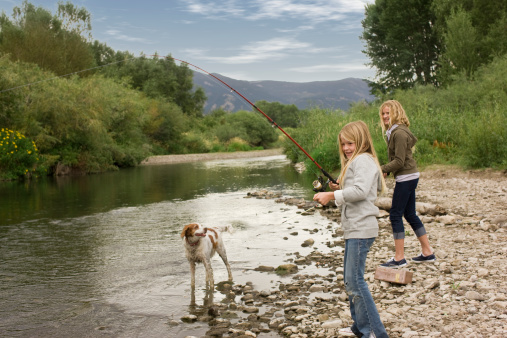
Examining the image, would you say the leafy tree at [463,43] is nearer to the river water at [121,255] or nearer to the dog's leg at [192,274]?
the river water at [121,255]

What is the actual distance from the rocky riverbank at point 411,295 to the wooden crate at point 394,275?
0.24ft

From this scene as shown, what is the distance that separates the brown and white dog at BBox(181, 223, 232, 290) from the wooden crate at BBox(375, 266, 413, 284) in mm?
2352

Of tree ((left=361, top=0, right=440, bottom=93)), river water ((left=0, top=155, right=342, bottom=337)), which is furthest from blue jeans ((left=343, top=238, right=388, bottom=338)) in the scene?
tree ((left=361, top=0, right=440, bottom=93))

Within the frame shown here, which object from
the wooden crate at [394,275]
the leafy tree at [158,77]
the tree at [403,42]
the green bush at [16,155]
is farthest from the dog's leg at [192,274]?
the leafy tree at [158,77]

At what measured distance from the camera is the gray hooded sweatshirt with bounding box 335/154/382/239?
13.4 ft

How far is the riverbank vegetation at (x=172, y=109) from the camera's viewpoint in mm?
19344

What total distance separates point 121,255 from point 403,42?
36.3 metres

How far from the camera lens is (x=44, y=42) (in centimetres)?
4084

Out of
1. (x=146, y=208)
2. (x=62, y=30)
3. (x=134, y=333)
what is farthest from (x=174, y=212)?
(x=62, y=30)

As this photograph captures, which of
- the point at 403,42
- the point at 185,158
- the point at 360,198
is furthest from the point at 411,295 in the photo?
the point at 185,158

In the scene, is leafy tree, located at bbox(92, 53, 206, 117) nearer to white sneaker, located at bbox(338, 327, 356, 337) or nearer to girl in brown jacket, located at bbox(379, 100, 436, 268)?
girl in brown jacket, located at bbox(379, 100, 436, 268)

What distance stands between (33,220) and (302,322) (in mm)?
10677

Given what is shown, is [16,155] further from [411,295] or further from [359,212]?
Result: [359,212]

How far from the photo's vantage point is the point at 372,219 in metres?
4.15
